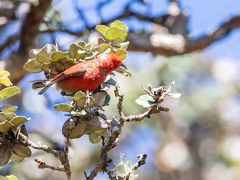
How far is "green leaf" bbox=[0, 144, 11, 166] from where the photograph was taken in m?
1.07

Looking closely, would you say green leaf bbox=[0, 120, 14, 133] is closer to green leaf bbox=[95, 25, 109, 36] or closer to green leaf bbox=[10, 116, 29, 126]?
green leaf bbox=[10, 116, 29, 126]

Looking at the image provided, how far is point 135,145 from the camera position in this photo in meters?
5.95

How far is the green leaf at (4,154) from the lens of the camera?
1073mm

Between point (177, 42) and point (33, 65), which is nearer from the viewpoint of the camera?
point (33, 65)

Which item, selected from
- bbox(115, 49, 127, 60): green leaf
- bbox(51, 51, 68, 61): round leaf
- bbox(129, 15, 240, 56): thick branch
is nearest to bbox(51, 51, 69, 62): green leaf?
bbox(51, 51, 68, 61): round leaf

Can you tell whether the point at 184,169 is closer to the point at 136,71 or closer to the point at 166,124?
the point at 166,124

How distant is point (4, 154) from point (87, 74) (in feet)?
0.74

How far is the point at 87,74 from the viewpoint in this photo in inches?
44.6

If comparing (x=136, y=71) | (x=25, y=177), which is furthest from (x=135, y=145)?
(x=25, y=177)

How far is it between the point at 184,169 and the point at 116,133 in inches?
202

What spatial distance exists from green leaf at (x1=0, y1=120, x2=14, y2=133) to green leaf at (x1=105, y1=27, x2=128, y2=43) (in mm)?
272

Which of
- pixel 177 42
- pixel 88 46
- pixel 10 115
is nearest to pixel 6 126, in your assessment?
pixel 10 115

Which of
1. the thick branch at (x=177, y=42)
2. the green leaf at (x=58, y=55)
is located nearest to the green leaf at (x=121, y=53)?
the green leaf at (x=58, y=55)

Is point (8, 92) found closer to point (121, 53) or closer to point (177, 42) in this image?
point (121, 53)
